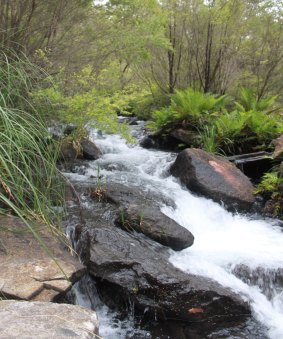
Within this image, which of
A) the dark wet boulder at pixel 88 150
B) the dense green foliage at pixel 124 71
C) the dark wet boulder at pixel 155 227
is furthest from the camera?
the dark wet boulder at pixel 88 150

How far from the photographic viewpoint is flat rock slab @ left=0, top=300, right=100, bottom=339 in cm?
160

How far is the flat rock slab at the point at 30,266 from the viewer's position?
2.57 metres

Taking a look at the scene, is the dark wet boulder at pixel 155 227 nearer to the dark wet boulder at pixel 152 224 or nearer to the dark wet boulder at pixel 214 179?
the dark wet boulder at pixel 152 224

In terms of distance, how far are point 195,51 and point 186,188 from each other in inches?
259

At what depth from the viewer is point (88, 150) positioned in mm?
7066

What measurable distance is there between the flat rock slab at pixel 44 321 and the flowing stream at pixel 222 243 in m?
1.30

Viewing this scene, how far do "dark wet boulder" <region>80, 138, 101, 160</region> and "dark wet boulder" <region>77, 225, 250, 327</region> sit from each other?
3598 mm

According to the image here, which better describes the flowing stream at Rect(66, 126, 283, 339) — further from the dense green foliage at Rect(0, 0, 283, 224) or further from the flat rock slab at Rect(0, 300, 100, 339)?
the flat rock slab at Rect(0, 300, 100, 339)

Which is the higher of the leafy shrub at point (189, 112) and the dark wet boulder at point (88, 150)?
the leafy shrub at point (189, 112)

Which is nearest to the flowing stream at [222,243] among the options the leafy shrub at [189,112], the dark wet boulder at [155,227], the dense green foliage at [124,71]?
the dark wet boulder at [155,227]

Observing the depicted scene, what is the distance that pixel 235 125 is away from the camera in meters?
7.16

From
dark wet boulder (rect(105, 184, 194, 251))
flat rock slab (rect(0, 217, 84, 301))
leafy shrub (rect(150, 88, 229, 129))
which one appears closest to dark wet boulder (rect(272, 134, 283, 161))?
leafy shrub (rect(150, 88, 229, 129))

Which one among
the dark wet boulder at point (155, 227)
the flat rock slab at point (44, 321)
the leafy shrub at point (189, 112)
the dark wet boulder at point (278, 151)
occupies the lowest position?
the dark wet boulder at point (155, 227)

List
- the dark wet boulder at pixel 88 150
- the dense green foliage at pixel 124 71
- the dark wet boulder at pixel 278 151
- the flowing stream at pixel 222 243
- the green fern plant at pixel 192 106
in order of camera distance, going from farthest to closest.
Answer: the green fern plant at pixel 192 106, the dark wet boulder at pixel 88 150, the dark wet boulder at pixel 278 151, the flowing stream at pixel 222 243, the dense green foliage at pixel 124 71
